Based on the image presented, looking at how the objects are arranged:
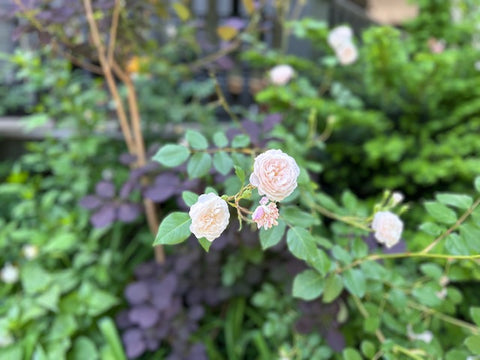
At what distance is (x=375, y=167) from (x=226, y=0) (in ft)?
5.36

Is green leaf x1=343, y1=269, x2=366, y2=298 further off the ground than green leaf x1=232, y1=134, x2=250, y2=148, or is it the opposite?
green leaf x1=232, y1=134, x2=250, y2=148

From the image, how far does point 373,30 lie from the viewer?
4.09ft

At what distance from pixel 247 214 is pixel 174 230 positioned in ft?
0.91

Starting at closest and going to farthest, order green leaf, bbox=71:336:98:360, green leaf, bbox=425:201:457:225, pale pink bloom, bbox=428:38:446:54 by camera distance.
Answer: green leaf, bbox=425:201:457:225
green leaf, bbox=71:336:98:360
pale pink bloom, bbox=428:38:446:54

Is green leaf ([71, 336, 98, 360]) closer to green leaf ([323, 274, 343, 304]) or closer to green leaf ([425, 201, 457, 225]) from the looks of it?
green leaf ([323, 274, 343, 304])

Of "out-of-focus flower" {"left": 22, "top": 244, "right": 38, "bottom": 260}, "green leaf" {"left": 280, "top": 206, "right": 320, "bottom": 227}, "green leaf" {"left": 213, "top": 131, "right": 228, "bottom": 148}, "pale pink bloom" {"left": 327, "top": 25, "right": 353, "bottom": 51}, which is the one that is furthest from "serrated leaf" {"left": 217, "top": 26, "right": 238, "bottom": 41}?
"out-of-focus flower" {"left": 22, "top": 244, "right": 38, "bottom": 260}

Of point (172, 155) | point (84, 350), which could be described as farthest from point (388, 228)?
point (84, 350)

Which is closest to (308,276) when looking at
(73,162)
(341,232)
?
(341,232)

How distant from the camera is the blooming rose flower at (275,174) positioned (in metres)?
0.47

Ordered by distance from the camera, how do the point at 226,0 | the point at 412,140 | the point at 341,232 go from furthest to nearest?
the point at 226,0 → the point at 412,140 → the point at 341,232

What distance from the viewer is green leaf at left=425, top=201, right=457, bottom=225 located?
2.29 feet

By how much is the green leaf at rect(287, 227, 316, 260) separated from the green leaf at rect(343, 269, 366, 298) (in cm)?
19

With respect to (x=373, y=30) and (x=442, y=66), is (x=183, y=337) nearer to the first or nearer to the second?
(x=373, y=30)

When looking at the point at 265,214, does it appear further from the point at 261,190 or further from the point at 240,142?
the point at 240,142
